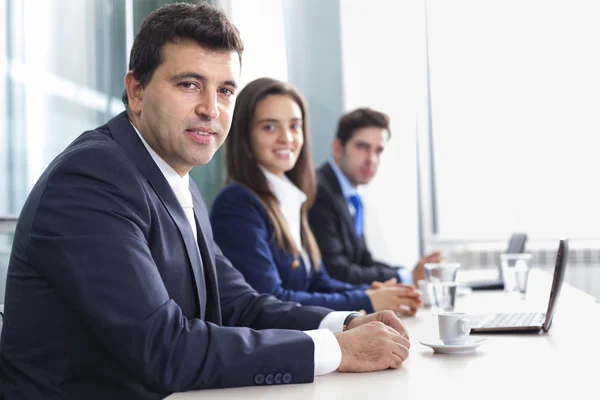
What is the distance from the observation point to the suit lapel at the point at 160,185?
Result: 1.57m

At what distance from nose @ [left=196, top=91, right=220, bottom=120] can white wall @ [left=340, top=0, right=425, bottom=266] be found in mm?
3512

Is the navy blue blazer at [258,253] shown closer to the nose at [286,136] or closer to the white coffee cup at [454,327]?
the nose at [286,136]

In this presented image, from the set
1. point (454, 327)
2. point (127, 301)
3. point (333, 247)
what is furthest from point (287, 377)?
point (333, 247)

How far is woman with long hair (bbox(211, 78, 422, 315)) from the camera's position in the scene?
2.52 meters

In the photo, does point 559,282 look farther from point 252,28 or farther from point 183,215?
point 252,28

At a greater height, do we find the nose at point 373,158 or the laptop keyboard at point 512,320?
the nose at point 373,158

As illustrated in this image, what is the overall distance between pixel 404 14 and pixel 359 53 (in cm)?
45

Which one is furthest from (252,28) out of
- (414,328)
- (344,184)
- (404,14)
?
(414,328)

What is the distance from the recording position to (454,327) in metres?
1.55

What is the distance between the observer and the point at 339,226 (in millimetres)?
3787

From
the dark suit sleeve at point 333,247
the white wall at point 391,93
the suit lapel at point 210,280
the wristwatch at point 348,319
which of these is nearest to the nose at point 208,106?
the suit lapel at point 210,280

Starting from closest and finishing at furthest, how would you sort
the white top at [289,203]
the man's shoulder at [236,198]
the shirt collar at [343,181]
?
the man's shoulder at [236,198], the white top at [289,203], the shirt collar at [343,181]

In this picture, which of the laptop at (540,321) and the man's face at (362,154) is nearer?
the laptop at (540,321)

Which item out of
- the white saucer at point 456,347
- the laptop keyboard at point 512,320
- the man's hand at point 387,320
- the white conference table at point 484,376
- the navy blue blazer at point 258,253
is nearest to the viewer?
the white conference table at point 484,376
